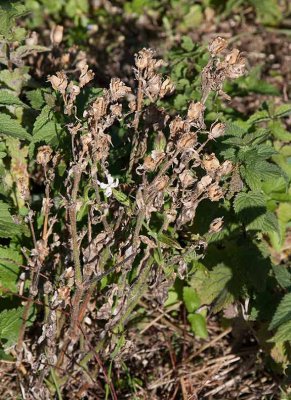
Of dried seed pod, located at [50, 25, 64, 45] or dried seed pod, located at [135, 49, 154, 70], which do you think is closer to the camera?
dried seed pod, located at [135, 49, 154, 70]

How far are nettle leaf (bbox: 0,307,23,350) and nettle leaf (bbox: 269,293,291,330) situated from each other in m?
0.90

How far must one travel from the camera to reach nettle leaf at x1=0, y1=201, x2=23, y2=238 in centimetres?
223

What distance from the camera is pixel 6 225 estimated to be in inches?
88.4

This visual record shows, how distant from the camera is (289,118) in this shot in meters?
3.90

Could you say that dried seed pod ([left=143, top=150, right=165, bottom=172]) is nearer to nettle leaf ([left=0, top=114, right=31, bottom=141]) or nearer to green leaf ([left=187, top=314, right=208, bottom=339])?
nettle leaf ([left=0, top=114, right=31, bottom=141])

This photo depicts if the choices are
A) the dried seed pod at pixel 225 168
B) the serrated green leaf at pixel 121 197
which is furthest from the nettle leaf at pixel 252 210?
the serrated green leaf at pixel 121 197

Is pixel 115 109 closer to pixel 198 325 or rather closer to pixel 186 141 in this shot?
pixel 186 141

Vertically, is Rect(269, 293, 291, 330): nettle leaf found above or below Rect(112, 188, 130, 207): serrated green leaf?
below

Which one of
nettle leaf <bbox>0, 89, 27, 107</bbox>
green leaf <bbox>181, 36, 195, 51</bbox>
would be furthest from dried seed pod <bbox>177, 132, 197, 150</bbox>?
green leaf <bbox>181, 36, 195, 51</bbox>

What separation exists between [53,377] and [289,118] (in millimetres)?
2132

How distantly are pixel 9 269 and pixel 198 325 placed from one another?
0.85 meters

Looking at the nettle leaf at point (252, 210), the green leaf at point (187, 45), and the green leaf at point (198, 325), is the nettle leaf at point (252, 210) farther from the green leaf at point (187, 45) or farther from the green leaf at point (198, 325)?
the green leaf at point (187, 45)

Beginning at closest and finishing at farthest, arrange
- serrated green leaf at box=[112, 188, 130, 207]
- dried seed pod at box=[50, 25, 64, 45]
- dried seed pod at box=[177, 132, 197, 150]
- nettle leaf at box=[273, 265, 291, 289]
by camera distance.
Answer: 1. dried seed pod at box=[177, 132, 197, 150]
2. serrated green leaf at box=[112, 188, 130, 207]
3. nettle leaf at box=[273, 265, 291, 289]
4. dried seed pod at box=[50, 25, 64, 45]

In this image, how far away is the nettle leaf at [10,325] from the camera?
8.08 feet
